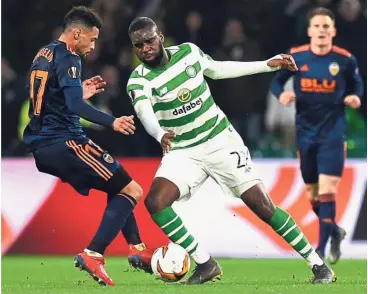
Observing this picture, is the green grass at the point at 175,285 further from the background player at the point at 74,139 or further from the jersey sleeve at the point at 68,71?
the jersey sleeve at the point at 68,71

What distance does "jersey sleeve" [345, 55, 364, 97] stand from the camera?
1185 centimetres

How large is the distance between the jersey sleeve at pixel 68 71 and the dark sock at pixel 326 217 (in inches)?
140

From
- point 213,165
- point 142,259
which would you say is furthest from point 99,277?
point 213,165

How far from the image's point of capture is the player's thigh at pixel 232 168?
9398 mm

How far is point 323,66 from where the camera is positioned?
39.2ft

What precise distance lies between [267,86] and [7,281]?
5.22m

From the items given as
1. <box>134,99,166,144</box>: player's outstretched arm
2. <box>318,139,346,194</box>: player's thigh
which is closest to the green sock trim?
<box>134,99,166,144</box>: player's outstretched arm

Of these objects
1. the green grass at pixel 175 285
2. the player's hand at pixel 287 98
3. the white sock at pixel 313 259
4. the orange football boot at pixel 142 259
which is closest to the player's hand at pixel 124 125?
the green grass at pixel 175 285

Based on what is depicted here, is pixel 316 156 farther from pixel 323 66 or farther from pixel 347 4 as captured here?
pixel 347 4

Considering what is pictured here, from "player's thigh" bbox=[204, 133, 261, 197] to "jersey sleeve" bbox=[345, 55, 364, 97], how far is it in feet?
8.77

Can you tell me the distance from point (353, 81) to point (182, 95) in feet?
10.00

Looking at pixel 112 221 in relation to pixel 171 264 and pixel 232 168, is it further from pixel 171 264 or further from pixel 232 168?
pixel 232 168

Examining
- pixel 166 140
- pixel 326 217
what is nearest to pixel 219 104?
pixel 326 217

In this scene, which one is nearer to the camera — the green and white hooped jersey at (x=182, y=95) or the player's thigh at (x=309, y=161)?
the green and white hooped jersey at (x=182, y=95)
